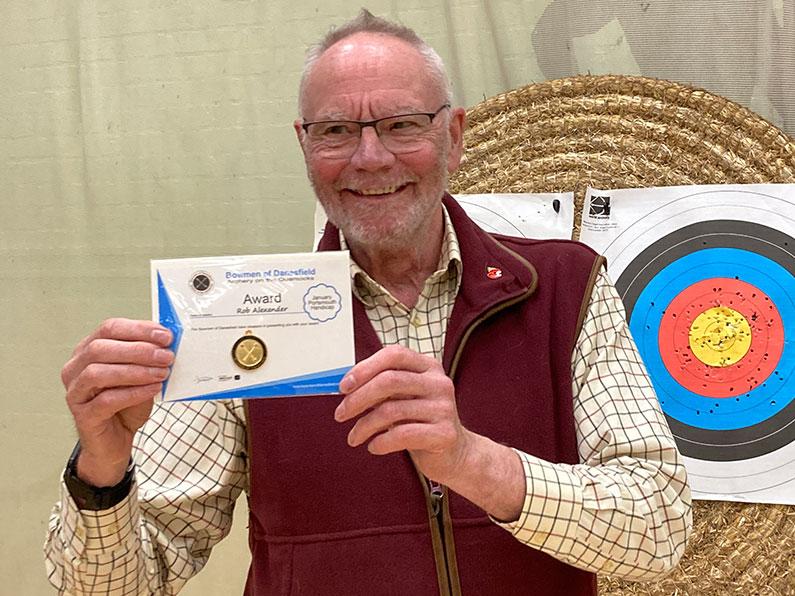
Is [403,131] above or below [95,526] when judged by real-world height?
above

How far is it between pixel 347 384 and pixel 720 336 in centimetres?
84

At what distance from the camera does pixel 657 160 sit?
1362mm

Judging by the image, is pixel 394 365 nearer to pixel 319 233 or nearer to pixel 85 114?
pixel 319 233

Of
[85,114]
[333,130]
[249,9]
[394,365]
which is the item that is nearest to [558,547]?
[394,365]

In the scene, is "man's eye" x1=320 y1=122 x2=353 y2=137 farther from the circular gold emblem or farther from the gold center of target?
the gold center of target

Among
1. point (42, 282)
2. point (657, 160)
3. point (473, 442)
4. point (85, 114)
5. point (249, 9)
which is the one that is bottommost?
point (473, 442)

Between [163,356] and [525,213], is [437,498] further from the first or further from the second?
[525,213]

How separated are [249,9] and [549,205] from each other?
745 millimetres

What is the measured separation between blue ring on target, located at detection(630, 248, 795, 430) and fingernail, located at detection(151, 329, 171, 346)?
33.9 inches

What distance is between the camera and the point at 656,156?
136 centimetres


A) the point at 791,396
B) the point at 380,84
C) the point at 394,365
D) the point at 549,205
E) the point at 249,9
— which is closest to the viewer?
the point at 394,365

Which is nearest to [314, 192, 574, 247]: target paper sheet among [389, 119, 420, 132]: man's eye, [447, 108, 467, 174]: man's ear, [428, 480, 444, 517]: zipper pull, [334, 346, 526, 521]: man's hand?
[447, 108, 467, 174]: man's ear

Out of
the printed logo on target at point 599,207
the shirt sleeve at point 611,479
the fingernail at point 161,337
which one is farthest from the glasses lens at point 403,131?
the printed logo on target at point 599,207

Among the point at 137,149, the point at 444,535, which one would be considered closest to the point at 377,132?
the point at 444,535
